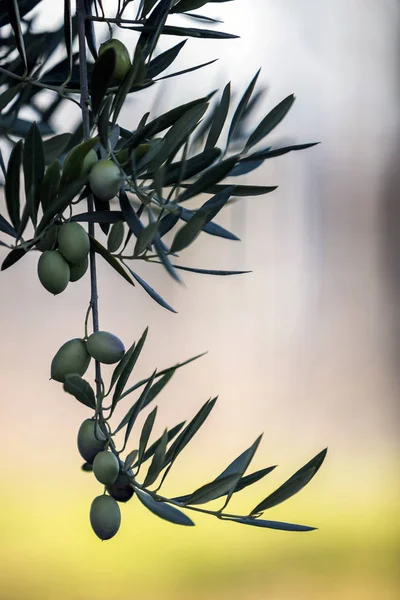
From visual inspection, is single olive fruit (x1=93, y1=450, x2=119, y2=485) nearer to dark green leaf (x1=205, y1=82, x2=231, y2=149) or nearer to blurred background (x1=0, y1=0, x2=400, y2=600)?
dark green leaf (x1=205, y1=82, x2=231, y2=149)

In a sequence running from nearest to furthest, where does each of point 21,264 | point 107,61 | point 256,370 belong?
point 107,61, point 21,264, point 256,370

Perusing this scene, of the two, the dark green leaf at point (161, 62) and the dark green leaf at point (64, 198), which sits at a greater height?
the dark green leaf at point (161, 62)

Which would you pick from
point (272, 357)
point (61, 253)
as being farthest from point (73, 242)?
point (272, 357)

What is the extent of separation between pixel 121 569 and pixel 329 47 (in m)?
1.14

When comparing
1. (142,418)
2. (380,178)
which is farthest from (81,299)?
(380,178)

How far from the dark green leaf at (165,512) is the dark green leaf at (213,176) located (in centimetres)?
10

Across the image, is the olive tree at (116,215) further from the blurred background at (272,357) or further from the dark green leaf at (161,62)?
the blurred background at (272,357)

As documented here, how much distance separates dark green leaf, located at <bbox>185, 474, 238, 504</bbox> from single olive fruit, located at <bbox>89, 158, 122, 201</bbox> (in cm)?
10

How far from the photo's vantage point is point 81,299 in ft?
4.36

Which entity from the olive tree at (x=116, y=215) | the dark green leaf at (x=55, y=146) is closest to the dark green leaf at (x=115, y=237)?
the olive tree at (x=116, y=215)

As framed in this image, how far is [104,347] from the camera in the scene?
0.25 metres

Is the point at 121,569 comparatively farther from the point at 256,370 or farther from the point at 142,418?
the point at 256,370

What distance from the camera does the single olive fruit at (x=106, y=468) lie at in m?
0.24

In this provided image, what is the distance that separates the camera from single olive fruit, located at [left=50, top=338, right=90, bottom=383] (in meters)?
0.25
